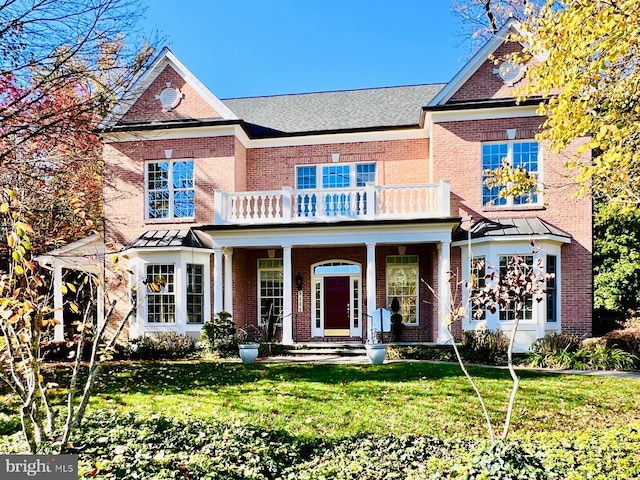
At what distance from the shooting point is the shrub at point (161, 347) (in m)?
13.0

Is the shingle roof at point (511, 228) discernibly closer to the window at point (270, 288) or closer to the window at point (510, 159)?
the window at point (510, 159)

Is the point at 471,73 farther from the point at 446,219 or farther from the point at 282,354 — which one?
the point at 282,354

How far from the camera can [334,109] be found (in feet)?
55.8

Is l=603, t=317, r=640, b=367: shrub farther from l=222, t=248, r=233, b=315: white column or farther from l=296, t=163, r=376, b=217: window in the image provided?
l=222, t=248, r=233, b=315: white column

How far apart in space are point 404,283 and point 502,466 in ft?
37.3

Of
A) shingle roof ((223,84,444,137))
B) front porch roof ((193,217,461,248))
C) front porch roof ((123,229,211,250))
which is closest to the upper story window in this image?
shingle roof ((223,84,444,137))

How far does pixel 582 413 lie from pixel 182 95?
14460 mm

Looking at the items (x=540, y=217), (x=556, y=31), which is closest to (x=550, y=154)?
(x=540, y=217)

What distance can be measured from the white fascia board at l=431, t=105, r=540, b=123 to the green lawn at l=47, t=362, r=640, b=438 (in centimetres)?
772

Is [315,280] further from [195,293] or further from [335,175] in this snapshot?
[195,293]

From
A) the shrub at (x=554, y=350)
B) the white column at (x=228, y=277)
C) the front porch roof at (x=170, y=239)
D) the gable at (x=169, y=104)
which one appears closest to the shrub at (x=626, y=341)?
the shrub at (x=554, y=350)

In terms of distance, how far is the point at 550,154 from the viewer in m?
13.5

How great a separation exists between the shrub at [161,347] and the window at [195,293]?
2.91 ft

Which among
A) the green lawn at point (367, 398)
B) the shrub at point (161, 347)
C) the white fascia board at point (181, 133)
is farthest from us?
the white fascia board at point (181, 133)
